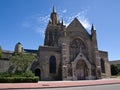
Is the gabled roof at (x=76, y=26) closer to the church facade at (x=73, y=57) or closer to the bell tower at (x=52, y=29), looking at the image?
the church facade at (x=73, y=57)

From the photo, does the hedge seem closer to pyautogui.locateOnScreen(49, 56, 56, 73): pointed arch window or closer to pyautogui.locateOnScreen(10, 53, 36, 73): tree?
pyautogui.locateOnScreen(10, 53, 36, 73): tree

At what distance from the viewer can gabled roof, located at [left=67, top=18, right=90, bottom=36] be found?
4254cm

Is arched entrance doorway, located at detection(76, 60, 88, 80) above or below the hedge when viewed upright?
above

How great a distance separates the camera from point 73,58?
40.7 meters

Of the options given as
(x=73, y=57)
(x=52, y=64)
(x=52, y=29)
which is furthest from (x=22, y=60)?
(x=52, y=29)

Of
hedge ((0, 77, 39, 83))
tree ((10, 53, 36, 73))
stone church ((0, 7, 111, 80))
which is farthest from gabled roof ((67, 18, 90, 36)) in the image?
hedge ((0, 77, 39, 83))

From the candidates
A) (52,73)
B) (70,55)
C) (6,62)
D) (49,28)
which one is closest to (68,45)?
(70,55)

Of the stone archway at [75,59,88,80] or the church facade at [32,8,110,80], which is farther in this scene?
the stone archway at [75,59,88,80]

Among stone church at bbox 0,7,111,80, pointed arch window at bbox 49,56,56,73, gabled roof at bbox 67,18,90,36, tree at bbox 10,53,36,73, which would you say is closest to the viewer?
tree at bbox 10,53,36,73

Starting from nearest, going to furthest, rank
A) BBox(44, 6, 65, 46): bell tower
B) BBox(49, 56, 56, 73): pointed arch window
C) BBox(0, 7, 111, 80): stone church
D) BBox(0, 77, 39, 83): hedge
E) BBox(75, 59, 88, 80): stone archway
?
BBox(0, 77, 39, 83): hedge < BBox(0, 7, 111, 80): stone church < BBox(49, 56, 56, 73): pointed arch window < BBox(75, 59, 88, 80): stone archway < BBox(44, 6, 65, 46): bell tower

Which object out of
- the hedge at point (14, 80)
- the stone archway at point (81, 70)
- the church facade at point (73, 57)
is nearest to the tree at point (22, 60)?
the church facade at point (73, 57)

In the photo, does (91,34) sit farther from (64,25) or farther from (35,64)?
(35,64)

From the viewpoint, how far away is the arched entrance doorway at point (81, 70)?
40513mm

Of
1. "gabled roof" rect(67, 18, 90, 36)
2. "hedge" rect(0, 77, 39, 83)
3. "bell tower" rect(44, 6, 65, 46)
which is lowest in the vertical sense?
"hedge" rect(0, 77, 39, 83)
